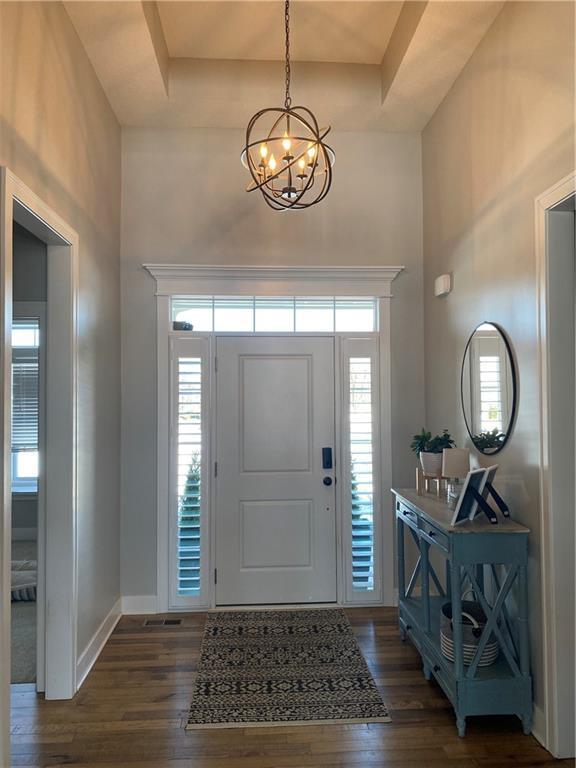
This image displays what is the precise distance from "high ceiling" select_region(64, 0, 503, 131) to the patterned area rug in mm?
3606

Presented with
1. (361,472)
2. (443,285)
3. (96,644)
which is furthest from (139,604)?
(443,285)

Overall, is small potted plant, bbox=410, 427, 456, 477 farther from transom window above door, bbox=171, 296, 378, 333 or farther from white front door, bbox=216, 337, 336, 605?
transom window above door, bbox=171, 296, 378, 333

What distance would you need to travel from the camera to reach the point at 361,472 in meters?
3.74

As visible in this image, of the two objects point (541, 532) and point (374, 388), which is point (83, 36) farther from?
point (541, 532)

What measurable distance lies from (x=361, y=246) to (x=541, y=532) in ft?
7.81

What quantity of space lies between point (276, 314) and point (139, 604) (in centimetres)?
236

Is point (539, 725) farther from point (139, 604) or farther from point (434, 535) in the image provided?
point (139, 604)

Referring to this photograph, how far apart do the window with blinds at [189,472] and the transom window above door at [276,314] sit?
34cm

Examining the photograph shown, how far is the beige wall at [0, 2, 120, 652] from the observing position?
6.77ft

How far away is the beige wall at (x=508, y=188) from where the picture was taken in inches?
85.7

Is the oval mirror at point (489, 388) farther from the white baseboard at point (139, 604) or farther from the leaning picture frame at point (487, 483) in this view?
the white baseboard at point (139, 604)

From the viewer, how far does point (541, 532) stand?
2246mm

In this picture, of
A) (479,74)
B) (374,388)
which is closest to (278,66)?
(479,74)

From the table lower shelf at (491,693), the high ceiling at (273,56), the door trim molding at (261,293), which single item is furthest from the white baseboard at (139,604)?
the high ceiling at (273,56)
